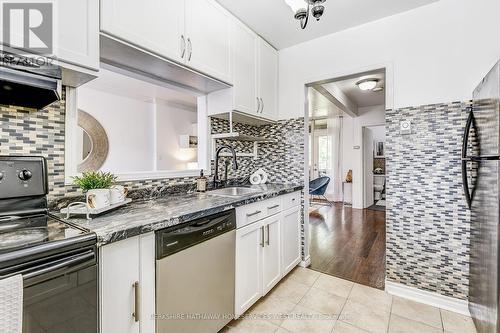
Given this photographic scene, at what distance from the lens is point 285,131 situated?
2.65 meters

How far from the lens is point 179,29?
5.12 feet

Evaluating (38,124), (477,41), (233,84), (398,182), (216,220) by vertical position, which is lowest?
(216,220)

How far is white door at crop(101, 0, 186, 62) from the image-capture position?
4.03 feet

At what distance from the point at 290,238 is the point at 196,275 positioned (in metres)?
1.23

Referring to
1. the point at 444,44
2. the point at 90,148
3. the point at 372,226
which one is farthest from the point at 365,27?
the point at 90,148

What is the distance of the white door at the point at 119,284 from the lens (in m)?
0.94

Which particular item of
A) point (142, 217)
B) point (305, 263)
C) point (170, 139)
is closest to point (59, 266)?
point (142, 217)

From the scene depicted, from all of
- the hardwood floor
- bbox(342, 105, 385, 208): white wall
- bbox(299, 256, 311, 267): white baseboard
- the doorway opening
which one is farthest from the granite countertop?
bbox(342, 105, 385, 208): white wall

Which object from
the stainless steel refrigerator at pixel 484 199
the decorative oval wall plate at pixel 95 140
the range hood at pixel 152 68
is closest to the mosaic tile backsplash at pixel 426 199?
the stainless steel refrigerator at pixel 484 199

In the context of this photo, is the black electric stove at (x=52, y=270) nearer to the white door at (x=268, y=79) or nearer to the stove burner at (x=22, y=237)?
the stove burner at (x=22, y=237)

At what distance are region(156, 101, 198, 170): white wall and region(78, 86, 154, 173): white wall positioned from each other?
0.14m

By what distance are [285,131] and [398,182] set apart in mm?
1204

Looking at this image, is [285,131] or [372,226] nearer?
[285,131]

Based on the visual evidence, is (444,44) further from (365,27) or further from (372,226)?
(372,226)
